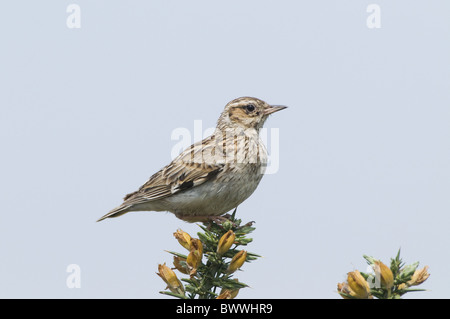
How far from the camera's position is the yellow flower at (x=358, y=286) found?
4391mm

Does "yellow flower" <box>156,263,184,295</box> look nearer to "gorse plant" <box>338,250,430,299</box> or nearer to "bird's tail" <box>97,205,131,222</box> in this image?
"gorse plant" <box>338,250,430,299</box>

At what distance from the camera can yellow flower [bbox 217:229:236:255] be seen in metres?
5.51

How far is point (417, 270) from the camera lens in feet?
14.8

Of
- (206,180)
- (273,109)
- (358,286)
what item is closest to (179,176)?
(206,180)

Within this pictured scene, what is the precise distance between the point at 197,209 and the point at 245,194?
663 mm

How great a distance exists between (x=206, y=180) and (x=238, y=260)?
10.5ft

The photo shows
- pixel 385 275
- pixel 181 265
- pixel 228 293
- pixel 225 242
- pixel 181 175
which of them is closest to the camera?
pixel 385 275

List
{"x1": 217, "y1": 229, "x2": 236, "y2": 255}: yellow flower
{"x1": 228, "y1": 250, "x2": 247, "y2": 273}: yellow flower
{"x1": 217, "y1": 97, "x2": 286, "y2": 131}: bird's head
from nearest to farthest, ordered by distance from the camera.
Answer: {"x1": 228, "y1": 250, "x2": 247, "y2": 273}: yellow flower
{"x1": 217, "y1": 229, "x2": 236, "y2": 255}: yellow flower
{"x1": 217, "y1": 97, "x2": 286, "y2": 131}: bird's head

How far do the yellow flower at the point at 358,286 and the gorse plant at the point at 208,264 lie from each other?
42.9 inches

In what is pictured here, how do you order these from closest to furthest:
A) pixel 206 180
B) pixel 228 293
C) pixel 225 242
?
pixel 228 293 < pixel 225 242 < pixel 206 180

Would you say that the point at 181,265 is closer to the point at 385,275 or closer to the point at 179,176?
the point at 385,275

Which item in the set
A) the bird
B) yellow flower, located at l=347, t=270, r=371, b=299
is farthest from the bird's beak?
yellow flower, located at l=347, t=270, r=371, b=299

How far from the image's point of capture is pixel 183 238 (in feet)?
18.7
